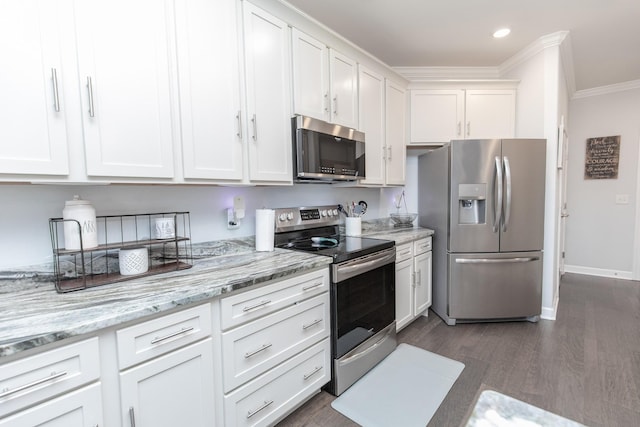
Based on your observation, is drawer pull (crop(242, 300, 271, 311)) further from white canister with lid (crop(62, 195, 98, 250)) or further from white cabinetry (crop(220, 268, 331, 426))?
white canister with lid (crop(62, 195, 98, 250))

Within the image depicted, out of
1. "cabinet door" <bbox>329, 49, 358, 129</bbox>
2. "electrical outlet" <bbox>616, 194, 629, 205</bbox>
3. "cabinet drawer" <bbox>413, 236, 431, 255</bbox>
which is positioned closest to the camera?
"cabinet door" <bbox>329, 49, 358, 129</bbox>

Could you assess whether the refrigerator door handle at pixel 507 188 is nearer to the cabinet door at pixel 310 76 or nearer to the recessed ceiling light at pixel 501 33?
the recessed ceiling light at pixel 501 33

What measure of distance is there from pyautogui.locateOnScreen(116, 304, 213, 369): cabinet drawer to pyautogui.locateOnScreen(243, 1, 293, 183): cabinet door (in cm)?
84

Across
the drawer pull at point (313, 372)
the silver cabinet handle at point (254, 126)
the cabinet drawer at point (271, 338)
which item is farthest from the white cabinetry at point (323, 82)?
the drawer pull at point (313, 372)

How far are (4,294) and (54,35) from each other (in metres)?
1.02

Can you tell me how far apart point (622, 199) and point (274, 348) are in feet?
16.7

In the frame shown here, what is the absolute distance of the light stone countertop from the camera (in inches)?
35.0

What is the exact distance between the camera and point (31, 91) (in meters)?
→ 1.07

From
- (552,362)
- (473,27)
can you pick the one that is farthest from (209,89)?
(552,362)

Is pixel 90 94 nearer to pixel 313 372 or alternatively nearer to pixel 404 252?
pixel 313 372

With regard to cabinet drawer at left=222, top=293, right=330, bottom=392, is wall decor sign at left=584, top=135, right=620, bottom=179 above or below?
above

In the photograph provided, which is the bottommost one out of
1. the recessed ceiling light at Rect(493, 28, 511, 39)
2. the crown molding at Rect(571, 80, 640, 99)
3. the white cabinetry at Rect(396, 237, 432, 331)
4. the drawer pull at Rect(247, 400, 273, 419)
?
the drawer pull at Rect(247, 400, 273, 419)

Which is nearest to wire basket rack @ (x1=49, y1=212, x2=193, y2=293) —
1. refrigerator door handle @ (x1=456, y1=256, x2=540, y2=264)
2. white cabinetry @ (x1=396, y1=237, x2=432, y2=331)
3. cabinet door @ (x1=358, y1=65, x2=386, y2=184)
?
cabinet door @ (x1=358, y1=65, x2=386, y2=184)

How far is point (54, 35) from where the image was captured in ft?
3.63
